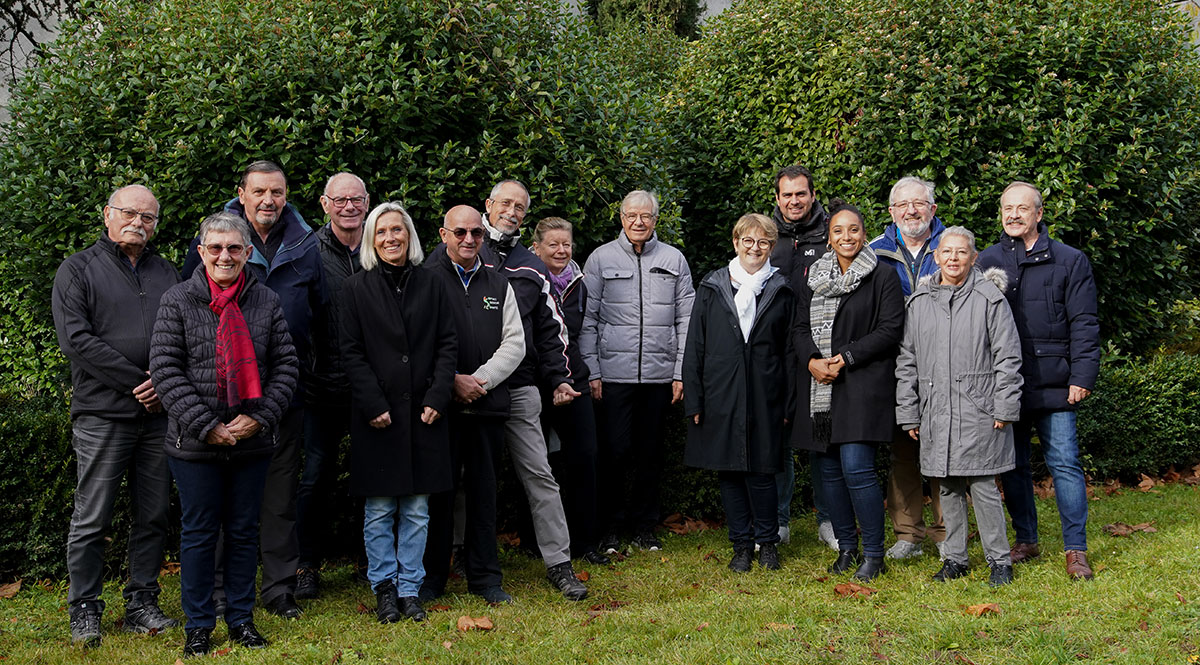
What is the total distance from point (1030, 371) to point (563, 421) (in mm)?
2840

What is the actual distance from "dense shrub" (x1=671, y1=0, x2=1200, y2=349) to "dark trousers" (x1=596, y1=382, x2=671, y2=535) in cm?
283

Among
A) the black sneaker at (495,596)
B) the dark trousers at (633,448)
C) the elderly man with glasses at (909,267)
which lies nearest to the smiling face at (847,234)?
the elderly man with glasses at (909,267)

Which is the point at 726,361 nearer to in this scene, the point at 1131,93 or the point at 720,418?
the point at 720,418

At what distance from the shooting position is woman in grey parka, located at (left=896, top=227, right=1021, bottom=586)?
5.61 m

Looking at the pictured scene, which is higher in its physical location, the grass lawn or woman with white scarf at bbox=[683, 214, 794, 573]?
woman with white scarf at bbox=[683, 214, 794, 573]

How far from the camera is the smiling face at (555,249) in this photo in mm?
6598

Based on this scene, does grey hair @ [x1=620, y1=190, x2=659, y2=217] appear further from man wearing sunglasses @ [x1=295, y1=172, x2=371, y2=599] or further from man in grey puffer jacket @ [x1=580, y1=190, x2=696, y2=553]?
man wearing sunglasses @ [x1=295, y1=172, x2=371, y2=599]

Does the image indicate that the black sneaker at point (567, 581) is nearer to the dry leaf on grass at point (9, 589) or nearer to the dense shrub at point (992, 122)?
the dry leaf on grass at point (9, 589)

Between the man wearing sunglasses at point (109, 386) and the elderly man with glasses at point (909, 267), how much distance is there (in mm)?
4265

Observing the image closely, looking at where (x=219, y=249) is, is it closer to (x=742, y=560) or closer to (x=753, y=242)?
(x=753, y=242)

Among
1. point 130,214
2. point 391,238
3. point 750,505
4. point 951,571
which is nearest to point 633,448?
point 750,505

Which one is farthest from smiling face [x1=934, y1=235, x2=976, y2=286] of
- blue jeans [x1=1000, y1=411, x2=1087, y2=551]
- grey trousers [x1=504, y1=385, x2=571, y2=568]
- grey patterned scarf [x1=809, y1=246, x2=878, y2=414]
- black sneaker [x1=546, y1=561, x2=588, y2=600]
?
black sneaker [x1=546, y1=561, x2=588, y2=600]

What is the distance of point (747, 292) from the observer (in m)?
6.36

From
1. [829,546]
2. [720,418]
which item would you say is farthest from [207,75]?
[829,546]
